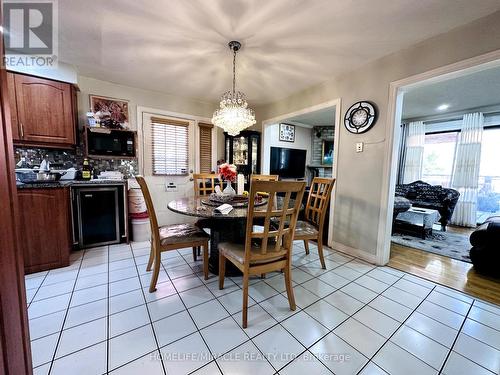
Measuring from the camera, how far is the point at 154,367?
1162mm

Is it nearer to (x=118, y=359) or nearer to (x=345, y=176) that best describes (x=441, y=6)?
(x=345, y=176)

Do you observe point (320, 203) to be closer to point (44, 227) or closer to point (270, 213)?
point (270, 213)

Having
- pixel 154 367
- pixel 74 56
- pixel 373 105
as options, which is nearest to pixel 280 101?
pixel 373 105

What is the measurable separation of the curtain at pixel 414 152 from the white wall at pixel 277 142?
2430mm

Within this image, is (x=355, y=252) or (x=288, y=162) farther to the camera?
(x=288, y=162)

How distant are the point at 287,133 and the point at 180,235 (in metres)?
4.34

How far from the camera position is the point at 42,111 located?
2492mm

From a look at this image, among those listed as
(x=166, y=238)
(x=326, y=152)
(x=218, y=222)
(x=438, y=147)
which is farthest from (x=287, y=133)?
(x=166, y=238)

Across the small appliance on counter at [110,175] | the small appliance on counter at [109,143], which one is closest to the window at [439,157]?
the small appliance on counter at [109,143]

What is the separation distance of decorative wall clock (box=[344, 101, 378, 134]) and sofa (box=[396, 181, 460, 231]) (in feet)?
9.43

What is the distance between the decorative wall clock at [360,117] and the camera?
2.47 m

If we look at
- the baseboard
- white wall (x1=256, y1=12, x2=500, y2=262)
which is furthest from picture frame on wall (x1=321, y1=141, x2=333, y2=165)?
the baseboard

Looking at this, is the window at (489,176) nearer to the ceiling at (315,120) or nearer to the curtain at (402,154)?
the curtain at (402,154)

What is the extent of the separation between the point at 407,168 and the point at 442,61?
401 centimetres
